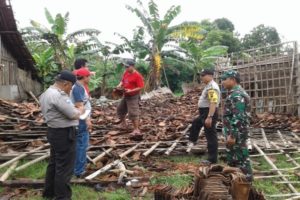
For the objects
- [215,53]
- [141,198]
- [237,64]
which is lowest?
[141,198]

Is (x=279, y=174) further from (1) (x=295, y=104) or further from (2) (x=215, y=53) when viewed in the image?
(2) (x=215, y=53)

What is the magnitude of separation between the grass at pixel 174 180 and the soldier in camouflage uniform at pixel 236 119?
723mm

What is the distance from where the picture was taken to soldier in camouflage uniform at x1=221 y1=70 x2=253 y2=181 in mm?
5477

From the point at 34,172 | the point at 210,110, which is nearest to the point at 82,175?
the point at 34,172

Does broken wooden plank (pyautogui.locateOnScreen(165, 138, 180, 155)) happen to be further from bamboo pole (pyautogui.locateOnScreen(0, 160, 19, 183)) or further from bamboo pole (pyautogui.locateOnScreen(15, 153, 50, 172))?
bamboo pole (pyautogui.locateOnScreen(0, 160, 19, 183))

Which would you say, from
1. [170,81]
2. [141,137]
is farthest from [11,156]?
[170,81]

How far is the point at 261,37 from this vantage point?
41500 mm

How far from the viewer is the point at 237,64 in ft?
42.9

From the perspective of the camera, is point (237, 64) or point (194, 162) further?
point (237, 64)

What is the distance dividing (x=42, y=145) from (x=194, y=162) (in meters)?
3.06

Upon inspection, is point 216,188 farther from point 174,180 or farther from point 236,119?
point 174,180

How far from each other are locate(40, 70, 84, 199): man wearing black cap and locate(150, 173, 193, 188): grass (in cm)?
152

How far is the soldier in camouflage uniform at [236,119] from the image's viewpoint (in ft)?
18.0

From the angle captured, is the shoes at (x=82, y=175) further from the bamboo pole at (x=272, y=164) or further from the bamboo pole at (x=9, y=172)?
the bamboo pole at (x=272, y=164)
